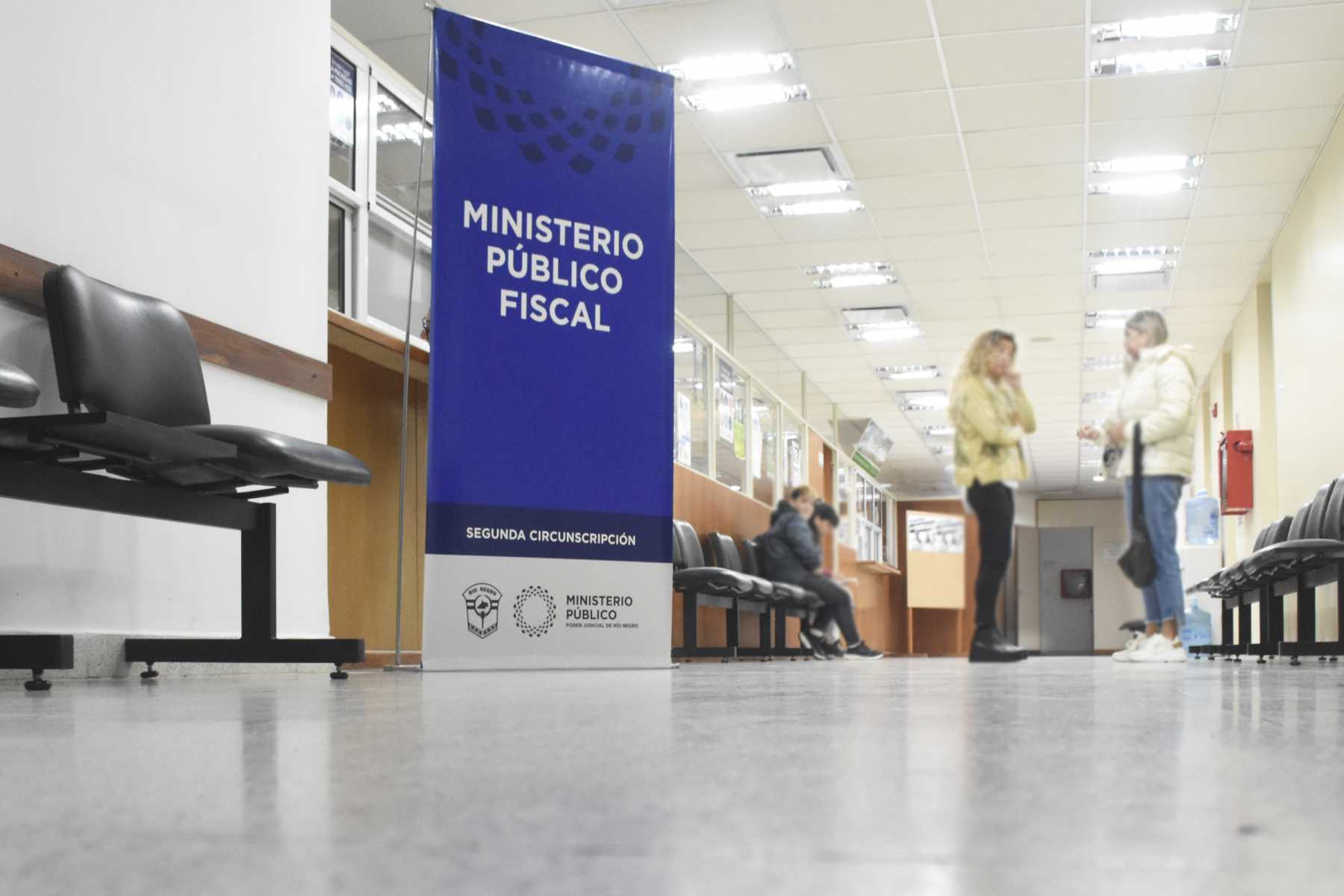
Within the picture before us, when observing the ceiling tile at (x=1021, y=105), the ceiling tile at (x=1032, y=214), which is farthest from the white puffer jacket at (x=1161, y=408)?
the ceiling tile at (x=1032, y=214)

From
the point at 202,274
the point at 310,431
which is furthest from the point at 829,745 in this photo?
the point at 310,431

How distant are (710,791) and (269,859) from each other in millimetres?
219

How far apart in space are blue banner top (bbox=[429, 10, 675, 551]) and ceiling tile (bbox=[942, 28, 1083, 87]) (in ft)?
9.43

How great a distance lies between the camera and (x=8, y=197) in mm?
2652

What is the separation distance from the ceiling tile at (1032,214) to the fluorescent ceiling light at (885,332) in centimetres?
254

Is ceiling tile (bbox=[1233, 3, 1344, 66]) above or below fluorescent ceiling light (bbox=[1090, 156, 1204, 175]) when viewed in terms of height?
above

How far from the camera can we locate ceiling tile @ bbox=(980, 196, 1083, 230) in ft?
28.3

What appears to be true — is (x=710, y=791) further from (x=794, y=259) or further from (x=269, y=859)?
(x=794, y=259)

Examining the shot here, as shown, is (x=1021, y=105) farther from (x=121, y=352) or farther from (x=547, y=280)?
(x=121, y=352)

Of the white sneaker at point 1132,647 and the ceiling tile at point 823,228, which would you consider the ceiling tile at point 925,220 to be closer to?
the ceiling tile at point 823,228

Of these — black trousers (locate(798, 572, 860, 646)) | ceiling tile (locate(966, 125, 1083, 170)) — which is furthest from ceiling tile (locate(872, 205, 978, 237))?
black trousers (locate(798, 572, 860, 646))

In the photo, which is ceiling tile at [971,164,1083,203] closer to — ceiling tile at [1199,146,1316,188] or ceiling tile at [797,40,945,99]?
ceiling tile at [1199,146,1316,188]

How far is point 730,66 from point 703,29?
48 centimetres

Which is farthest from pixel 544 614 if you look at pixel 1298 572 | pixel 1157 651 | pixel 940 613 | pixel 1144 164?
pixel 940 613
